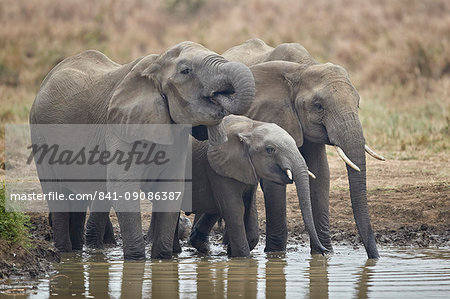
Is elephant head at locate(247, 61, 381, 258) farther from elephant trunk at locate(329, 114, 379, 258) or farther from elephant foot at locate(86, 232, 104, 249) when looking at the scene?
elephant foot at locate(86, 232, 104, 249)

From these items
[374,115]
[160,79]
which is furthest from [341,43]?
[160,79]

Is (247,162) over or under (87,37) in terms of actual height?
under

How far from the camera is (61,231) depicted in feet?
36.8

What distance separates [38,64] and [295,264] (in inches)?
603

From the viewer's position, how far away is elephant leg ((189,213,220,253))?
11.3 metres

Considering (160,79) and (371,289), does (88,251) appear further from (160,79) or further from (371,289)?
(371,289)

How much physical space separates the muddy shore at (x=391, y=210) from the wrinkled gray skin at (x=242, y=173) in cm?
138

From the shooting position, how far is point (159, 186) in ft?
32.8

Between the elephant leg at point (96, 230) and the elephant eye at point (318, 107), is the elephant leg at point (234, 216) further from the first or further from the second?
the elephant leg at point (96, 230)

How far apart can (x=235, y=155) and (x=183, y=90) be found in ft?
4.23

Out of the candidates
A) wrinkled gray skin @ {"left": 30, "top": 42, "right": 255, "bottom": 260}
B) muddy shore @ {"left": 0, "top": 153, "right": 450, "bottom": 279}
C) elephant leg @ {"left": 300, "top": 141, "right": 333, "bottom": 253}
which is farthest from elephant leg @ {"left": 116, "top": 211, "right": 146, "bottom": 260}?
elephant leg @ {"left": 300, "top": 141, "right": 333, "bottom": 253}

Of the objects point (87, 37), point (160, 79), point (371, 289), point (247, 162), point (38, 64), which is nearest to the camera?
point (371, 289)

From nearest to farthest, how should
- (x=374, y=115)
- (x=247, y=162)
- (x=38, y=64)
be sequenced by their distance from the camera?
(x=247, y=162) < (x=374, y=115) < (x=38, y=64)

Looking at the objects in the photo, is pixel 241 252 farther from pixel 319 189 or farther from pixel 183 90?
pixel 183 90
